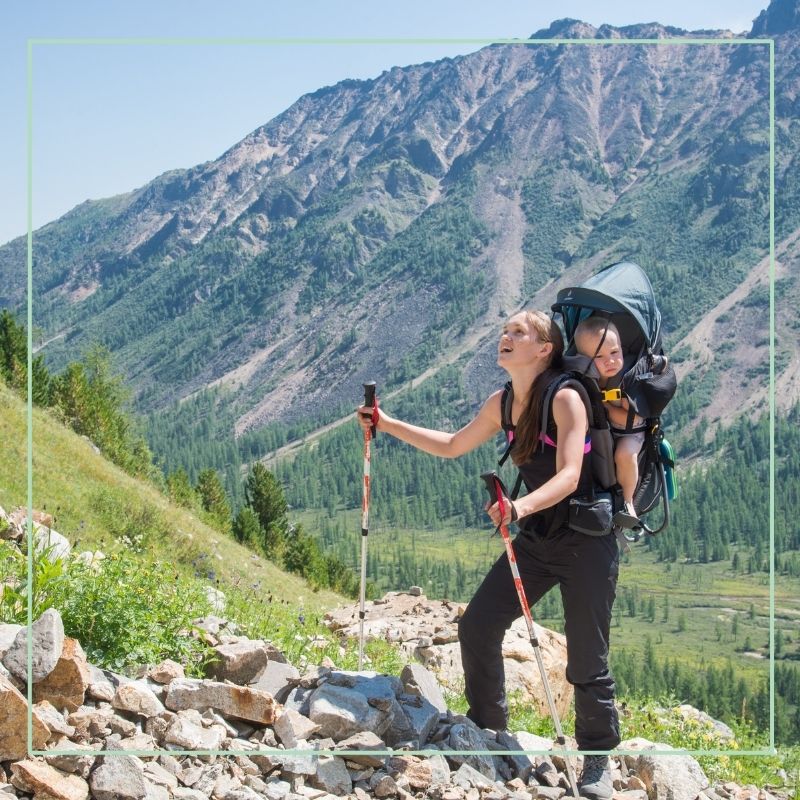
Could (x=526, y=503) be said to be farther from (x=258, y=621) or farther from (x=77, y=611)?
(x=258, y=621)

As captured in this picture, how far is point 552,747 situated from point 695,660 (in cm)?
18460

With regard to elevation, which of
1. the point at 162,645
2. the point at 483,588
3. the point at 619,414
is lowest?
the point at 162,645

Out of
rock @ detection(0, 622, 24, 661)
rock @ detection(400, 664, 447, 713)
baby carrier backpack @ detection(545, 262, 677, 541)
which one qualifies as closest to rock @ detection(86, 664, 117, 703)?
rock @ detection(0, 622, 24, 661)

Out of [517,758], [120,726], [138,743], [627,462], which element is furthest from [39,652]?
[627,462]

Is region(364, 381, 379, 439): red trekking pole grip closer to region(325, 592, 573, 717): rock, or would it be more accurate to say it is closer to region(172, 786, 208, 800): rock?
region(172, 786, 208, 800): rock

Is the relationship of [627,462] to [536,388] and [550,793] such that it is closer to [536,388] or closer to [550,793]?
[536,388]

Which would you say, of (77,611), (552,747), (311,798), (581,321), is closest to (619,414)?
(581,321)

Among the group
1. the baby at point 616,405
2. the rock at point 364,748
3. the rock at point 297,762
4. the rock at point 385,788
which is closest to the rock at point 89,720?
the rock at point 297,762

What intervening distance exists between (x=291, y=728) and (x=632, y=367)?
3.30 metres

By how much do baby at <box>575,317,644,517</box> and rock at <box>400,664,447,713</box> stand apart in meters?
2.16

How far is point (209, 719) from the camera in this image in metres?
5.84

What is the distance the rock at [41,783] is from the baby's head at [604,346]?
406 centimetres

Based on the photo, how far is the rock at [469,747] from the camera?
616cm

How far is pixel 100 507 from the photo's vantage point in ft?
62.2
